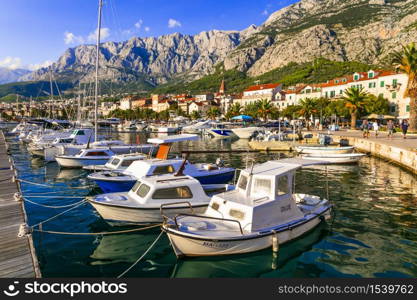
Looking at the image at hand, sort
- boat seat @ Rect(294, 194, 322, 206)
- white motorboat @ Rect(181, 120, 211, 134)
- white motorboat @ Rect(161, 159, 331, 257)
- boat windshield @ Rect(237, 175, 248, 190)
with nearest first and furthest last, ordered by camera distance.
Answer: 1. white motorboat @ Rect(161, 159, 331, 257)
2. boat windshield @ Rect(237, 175, 248, 190)
3. boat seat @ Rect(294, 194, 322, 206)
4. white motorboat @ Rect(181, 120, 211, 134)

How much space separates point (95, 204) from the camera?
47.6 ft

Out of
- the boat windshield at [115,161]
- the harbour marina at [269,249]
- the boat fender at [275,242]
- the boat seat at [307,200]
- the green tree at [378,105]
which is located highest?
the green tree at [378,105]

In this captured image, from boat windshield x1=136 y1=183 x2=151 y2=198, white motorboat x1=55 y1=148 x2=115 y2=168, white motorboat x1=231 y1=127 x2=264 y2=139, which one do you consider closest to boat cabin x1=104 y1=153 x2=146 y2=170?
white motorboat x1=55 y1=148 x2=115 y2=168

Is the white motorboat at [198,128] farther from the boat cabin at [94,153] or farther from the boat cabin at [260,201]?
the boat cabin at [260,201]

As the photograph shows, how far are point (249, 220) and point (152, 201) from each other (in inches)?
209

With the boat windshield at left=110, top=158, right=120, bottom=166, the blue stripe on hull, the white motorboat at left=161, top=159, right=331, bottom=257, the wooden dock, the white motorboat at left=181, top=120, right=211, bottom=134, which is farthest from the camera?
the white motorboat at left=181, top=120, right=211, bottom=134

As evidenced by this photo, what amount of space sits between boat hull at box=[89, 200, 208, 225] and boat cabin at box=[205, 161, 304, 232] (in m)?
2.10

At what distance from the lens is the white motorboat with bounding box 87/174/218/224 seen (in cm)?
1418

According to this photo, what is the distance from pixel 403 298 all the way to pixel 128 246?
10156mm

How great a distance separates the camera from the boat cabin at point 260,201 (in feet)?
38.2

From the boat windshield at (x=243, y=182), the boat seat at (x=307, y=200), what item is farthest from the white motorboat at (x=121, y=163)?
the boat seat at (x=307, y=200)

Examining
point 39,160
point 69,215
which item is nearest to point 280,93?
point 39,160

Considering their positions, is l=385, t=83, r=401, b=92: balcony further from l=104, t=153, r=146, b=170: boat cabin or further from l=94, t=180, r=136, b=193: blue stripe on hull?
l=94, t=180, r=136, b=193: blue stripe on hull

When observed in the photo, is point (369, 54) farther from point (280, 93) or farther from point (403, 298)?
point (403, 298)
